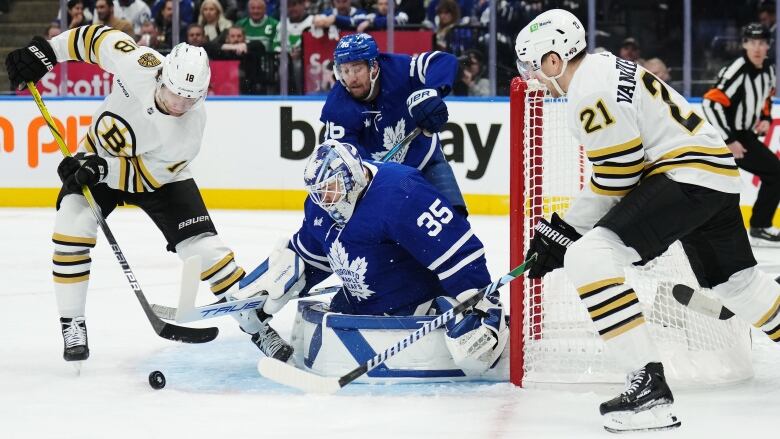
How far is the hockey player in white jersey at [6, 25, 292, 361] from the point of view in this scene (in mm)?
3695

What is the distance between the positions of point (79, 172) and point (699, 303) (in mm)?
1776

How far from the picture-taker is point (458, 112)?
7.60m

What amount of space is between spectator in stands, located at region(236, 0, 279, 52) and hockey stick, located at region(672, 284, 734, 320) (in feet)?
16.5

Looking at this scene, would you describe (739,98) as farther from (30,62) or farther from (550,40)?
(30,62)

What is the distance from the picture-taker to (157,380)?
341 centimetres

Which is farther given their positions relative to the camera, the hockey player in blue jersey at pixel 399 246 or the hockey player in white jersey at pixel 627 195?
the hockey player in blue jersey at pixel 399 246

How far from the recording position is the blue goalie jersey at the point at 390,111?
4.20 meters

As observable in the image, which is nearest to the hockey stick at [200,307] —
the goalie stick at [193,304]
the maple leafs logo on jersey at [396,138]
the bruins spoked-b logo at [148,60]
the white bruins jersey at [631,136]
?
the goalie stick at [193,304]

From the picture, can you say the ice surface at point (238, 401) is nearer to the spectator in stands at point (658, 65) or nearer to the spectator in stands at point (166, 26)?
the spectator in stands at point (658, 65)

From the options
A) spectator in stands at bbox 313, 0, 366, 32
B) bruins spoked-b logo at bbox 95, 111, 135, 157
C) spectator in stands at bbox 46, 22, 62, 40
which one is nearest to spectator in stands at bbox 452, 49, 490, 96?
spectator in stands at bbox 313, 0, 366, 32

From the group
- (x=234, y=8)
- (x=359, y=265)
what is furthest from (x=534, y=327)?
(x=234, y=8)

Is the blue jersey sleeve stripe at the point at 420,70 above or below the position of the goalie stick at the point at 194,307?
above

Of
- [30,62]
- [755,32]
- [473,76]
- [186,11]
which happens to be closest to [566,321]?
[30,62]

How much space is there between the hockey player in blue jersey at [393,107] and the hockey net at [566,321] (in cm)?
43
